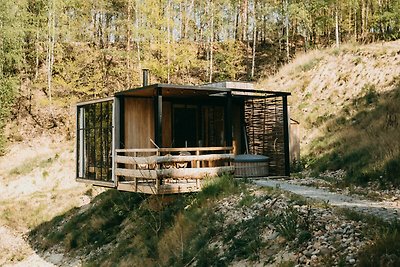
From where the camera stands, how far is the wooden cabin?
1279 cm

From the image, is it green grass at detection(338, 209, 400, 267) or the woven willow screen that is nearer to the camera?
green grass at detection(338, 209, 400, 267)

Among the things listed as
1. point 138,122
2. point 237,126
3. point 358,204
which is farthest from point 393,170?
point 138,122

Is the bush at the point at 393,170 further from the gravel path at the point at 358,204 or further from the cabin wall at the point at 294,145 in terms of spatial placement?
the cabin wall at the point at 294,145

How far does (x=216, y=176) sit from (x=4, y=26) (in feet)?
87.9

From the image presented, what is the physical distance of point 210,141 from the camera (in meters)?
17.8

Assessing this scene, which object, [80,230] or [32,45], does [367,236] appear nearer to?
[80,230]

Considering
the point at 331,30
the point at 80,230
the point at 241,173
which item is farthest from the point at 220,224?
the point at 331,30

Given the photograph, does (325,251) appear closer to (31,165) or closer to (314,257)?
(314,257)

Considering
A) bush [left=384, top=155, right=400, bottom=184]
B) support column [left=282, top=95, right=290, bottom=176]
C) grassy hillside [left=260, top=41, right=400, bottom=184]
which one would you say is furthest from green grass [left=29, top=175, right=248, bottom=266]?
grassy hillside [left=260, top=41, right=400, bottom=184]

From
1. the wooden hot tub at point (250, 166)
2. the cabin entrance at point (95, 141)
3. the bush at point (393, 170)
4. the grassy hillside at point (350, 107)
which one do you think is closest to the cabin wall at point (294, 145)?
the grassy hillside at point (350, 107)

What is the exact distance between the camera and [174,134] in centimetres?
1683

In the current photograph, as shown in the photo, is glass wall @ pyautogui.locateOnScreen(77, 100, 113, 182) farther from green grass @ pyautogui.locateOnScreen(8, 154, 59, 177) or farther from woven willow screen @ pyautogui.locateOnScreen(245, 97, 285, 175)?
green grass @ pyautogui.locateOnScreen(8, 154, 59, 177)

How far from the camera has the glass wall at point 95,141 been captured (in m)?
15.2

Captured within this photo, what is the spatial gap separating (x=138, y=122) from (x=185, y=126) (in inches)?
106
